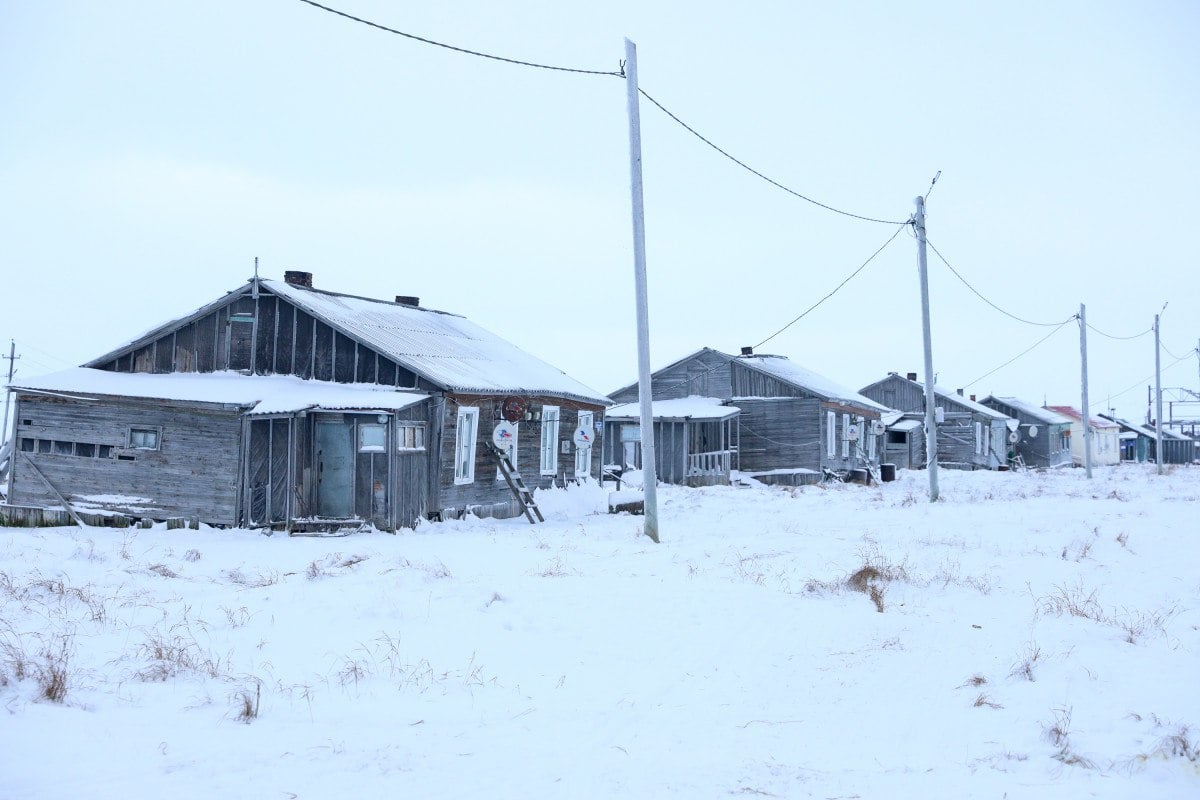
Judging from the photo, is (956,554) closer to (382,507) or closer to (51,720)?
(382,507)

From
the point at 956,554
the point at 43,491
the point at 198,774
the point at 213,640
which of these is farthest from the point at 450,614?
the point at 43,491

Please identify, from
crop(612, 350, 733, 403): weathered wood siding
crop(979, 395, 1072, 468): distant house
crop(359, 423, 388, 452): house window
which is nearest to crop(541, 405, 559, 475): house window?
crop(359, 423, 388, 452): house window

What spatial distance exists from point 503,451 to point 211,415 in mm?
6186

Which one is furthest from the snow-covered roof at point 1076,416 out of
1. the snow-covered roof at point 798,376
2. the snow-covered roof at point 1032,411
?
the snow-covered roof at point 798,376

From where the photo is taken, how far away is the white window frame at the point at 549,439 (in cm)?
2306

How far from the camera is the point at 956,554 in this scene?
43.8 feet

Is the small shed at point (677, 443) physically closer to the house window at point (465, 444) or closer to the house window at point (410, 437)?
the house window at point (465, 444)

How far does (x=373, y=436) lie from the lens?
17797mm

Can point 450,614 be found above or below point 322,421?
below

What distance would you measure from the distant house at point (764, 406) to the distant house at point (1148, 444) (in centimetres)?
5050

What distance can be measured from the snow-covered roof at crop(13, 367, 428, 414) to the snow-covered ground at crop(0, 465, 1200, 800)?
13.4 feet

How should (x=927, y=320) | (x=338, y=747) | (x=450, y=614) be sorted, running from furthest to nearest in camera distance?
(x=927, y=320) → (x=450, y=614) → (x=338, y=747)

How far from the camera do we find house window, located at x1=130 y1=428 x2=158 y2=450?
18406 mm

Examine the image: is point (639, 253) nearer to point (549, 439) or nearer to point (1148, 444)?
point (549, 439)
